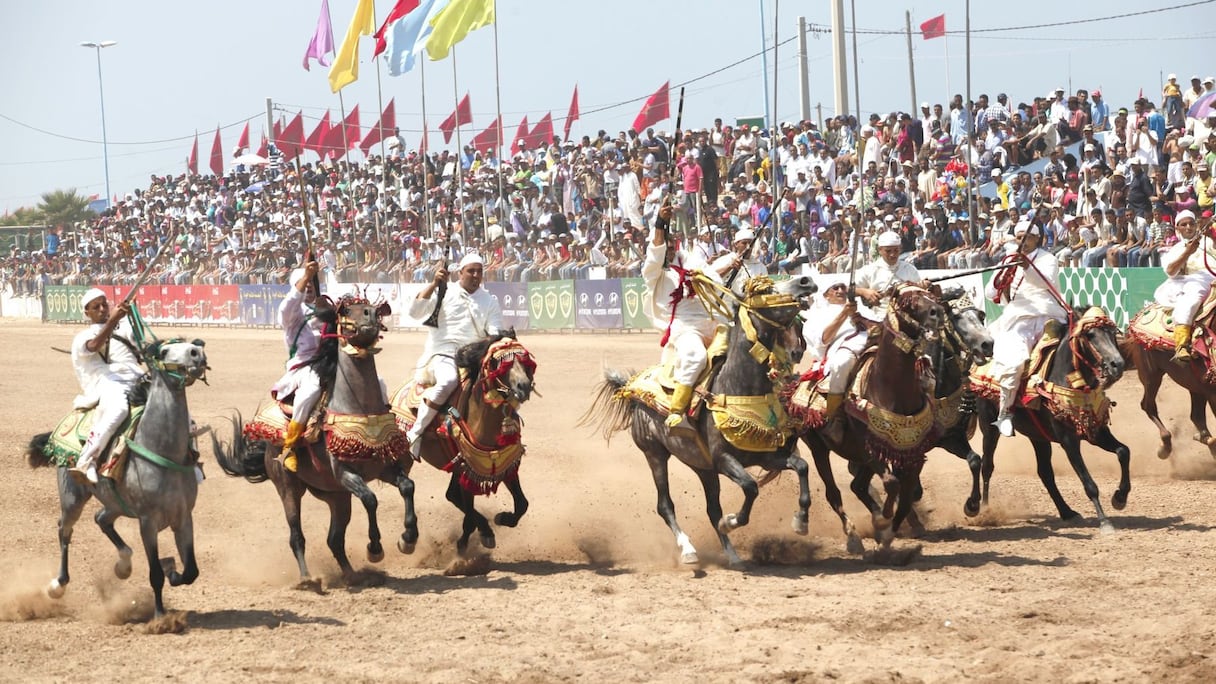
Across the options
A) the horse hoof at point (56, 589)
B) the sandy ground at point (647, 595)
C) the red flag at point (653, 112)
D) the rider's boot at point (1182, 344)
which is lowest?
the sandy ground at point (647, 595)

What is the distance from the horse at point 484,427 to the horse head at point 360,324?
0.85 metres

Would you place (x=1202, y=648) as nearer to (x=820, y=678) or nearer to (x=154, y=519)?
(x=820, y=678)

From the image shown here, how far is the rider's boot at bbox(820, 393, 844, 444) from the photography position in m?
11.7

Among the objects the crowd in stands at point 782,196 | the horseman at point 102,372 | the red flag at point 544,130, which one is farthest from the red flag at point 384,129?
the horseman at point 102,372

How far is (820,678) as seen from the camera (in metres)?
7.65

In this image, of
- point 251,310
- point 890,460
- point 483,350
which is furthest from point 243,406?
point 251,310

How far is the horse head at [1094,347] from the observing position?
11.8 meters

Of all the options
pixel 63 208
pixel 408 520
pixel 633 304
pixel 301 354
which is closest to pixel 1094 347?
pixel 408 520

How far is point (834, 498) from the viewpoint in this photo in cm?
1178

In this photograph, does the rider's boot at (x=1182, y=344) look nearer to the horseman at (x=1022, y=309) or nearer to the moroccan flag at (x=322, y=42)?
the horseman at (x=1022, y=309)

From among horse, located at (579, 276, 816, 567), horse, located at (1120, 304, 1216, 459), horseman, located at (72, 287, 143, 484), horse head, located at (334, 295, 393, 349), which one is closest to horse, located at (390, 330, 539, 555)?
horse head, located at (334, 295, 393, 349)

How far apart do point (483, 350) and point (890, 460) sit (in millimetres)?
3330

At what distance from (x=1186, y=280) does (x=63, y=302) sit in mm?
40950

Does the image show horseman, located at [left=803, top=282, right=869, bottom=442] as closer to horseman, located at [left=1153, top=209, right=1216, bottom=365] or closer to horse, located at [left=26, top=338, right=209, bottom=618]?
horseman, located at [left=1153, top=209, right=1216, bottom=365]
